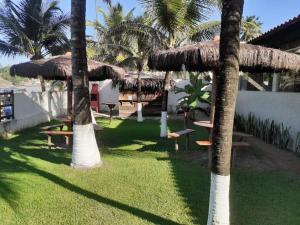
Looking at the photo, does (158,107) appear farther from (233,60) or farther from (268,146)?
(233,60)

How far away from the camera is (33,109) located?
1602cm

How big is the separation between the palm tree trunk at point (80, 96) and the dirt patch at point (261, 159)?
2426mm

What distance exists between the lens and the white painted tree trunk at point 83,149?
7.71 m

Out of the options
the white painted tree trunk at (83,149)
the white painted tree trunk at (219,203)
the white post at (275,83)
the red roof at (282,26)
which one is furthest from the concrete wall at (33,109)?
the white painted tree trunk at (219,203)

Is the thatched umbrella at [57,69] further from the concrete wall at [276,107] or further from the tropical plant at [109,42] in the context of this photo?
the concrete wall at [276,107]

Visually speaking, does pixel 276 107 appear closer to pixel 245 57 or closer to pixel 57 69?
pixel 245 57

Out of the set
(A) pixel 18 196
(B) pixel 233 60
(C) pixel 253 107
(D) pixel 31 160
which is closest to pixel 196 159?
(D) pixel 31 160

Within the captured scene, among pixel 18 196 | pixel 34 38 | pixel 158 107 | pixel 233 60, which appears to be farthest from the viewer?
pixel 158 107

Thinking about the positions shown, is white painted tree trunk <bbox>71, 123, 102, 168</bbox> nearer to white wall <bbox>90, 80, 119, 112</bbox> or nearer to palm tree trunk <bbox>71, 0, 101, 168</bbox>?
palm tree trunk <bbox>71, 0, 101, 168</bbox>

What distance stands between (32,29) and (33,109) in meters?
5.93

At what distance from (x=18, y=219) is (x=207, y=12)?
9.25m

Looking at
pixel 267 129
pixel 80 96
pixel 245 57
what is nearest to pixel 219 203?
pixel 80 96

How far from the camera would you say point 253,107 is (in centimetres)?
1418

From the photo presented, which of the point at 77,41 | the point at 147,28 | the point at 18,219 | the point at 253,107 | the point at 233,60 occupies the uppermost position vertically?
the point at 147,28
